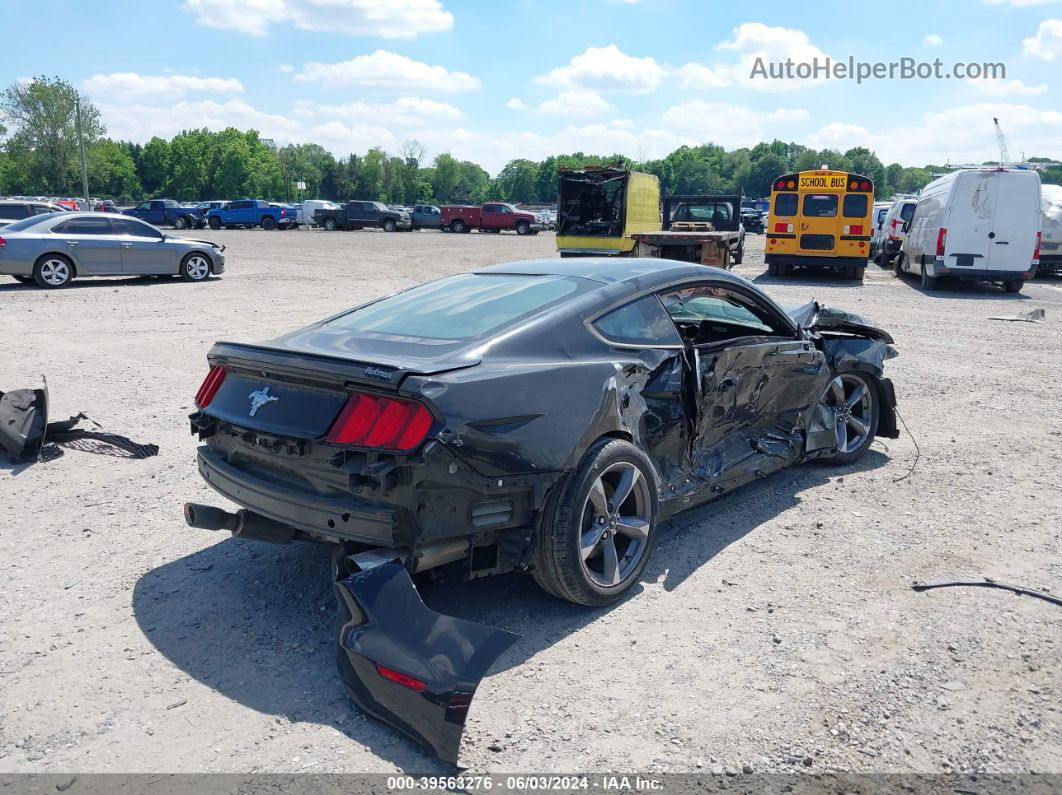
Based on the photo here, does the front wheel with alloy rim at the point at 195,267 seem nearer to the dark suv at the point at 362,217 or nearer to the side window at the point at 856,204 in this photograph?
the side window at the point at 856,204

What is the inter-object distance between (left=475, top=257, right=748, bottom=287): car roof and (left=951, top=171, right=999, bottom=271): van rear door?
47.1ft

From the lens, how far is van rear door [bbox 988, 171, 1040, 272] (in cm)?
1655

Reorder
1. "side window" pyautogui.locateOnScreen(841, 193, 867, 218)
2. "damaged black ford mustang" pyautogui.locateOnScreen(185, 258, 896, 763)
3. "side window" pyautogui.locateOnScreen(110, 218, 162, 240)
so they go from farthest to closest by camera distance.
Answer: "side window" pyautogui.locateOnScreen(841, 193, 867, 218)
"side window" pyautogui.locateOnScreen(110, 218, 162, 240)
"damaged black ford mustang" pyautogui.locateOnScreen(185, 258, 896, 763)

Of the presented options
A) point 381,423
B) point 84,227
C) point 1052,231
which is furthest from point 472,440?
point 1052,231

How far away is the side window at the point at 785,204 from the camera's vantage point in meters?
20.3

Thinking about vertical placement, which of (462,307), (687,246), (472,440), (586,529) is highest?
(687,246)

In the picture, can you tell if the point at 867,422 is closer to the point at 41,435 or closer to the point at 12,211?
the point at 41,435

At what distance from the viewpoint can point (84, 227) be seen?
1642cm

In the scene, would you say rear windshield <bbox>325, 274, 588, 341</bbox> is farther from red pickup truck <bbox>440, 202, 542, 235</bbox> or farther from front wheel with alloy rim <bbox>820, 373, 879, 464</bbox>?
red pickup truck <bbox>440, 202, 542, 235</bbox>

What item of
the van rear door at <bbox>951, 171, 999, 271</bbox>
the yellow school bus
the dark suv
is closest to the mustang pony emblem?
the van rear door at <bbox>951, 171, 999, 271</bbox>

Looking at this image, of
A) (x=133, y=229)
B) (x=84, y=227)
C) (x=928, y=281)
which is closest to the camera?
(x=84, y=227)

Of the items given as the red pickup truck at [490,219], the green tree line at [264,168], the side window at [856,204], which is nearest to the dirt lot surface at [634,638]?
the side window at [856,204]

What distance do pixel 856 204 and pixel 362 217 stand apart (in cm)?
3604

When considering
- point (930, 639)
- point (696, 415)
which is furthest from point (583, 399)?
point (930, 639)
